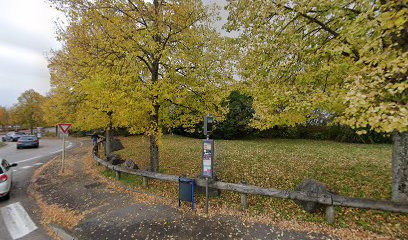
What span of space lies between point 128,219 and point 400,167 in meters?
7.38

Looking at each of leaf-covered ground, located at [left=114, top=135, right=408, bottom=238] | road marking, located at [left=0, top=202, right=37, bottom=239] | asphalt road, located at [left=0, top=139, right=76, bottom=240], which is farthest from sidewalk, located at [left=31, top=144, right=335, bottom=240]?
leaf-covered ground, located at [left=114, top=135, right=408, bottom=238]

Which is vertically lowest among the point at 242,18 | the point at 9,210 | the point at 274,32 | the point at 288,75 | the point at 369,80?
the point at 9,210

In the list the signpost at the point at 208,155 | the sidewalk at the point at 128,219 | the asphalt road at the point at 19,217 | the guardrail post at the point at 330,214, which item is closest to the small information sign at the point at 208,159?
the signpost at the point at 208,155

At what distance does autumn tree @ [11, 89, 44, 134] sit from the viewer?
3638 cm

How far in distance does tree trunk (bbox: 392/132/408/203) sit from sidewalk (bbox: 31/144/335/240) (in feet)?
7.73

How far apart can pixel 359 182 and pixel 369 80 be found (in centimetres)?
513

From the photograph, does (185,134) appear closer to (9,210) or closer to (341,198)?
(9,210)

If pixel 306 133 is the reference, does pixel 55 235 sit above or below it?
below

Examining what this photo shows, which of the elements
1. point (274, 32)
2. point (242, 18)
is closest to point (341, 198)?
point (274, 32)

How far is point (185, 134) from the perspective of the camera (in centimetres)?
2508

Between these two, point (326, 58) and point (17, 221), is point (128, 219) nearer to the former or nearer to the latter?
point (17, 221)

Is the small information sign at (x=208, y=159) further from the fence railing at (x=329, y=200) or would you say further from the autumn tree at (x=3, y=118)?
the autumn tree at (x=3, y=118)

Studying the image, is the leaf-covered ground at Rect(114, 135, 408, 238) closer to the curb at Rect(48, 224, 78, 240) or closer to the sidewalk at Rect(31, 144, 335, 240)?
the sidewalk at Rect(31, 144, 335, 240)

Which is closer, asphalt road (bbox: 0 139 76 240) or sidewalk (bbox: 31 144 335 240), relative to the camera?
sidewalk (bbox: 31 144 335 240)
